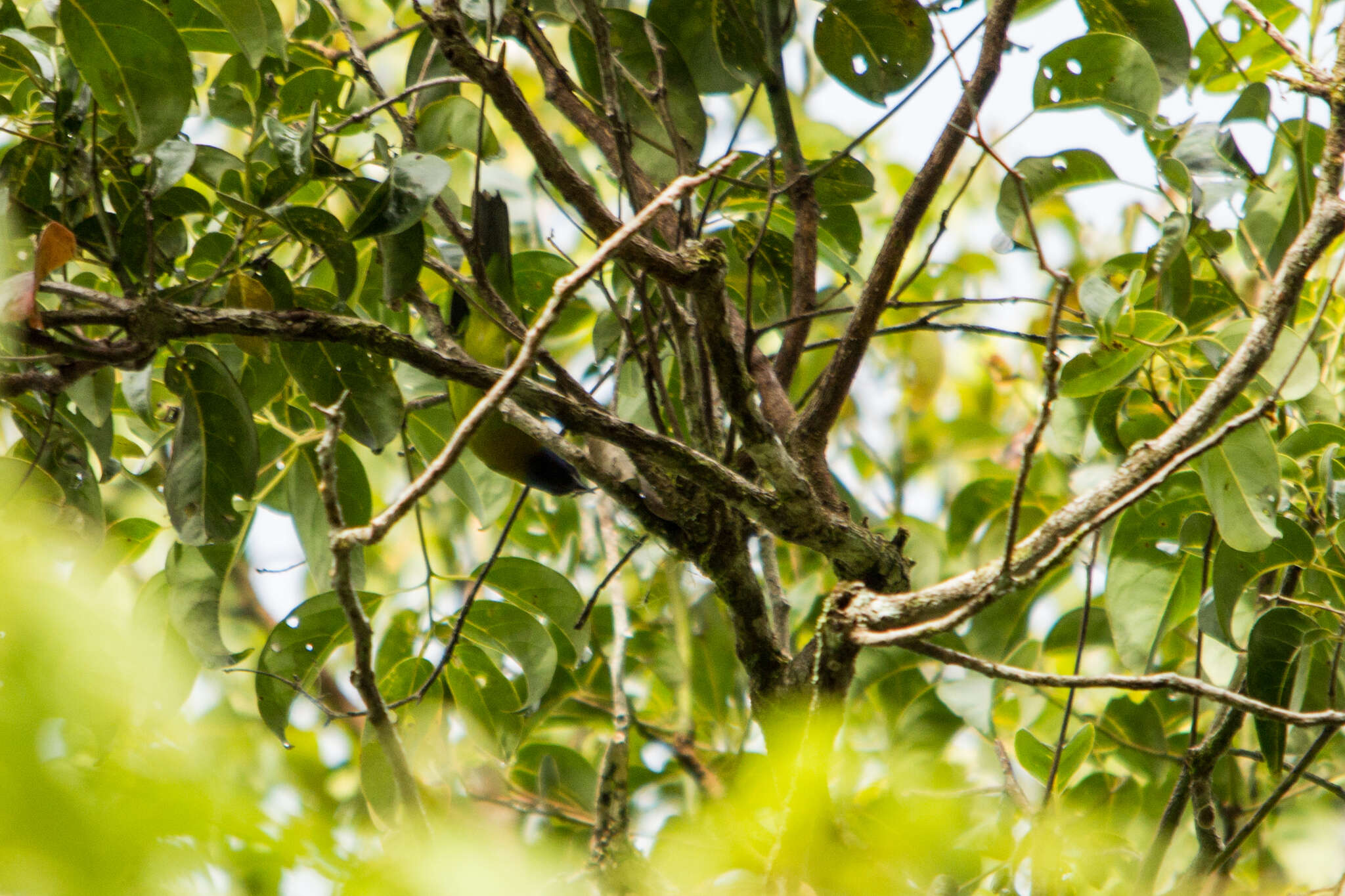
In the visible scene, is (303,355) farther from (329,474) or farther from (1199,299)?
(1199,299)

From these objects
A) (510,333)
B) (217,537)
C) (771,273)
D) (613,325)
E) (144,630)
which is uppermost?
(771,273)

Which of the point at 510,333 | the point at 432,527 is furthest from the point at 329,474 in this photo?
the point at 432,527

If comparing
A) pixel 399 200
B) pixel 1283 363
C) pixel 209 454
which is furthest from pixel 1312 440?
pixel 209 454

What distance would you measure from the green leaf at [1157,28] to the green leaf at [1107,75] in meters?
0.07

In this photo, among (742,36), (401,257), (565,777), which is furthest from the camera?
(565,777)

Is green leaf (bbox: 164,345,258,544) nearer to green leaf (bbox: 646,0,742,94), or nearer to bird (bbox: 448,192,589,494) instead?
bird (bbox: 448,192,589,494)

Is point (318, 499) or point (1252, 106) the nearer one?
point (1252, 106)

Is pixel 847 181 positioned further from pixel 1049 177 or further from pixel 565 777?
pixel 565 777

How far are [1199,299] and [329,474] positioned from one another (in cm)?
117

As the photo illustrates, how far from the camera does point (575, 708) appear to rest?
1891 mm

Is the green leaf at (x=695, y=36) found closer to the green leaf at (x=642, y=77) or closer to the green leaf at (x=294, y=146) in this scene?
the green leaf at (x=642, y=77)

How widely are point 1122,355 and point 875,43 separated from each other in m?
0.49

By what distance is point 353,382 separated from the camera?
3.83 feet

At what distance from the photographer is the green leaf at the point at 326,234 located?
1061 millimetres
